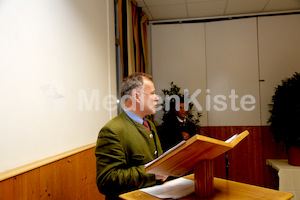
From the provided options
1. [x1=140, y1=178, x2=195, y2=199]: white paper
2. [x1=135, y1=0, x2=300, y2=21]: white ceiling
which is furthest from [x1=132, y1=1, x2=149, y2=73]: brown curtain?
[x1=140, y1=178, x2=195, y2=199]: white paper

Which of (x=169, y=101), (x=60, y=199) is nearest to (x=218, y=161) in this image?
(x=169, y=101)

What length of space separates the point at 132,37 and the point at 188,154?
2858mm

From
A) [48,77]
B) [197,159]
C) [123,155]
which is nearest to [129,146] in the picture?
[123,155]

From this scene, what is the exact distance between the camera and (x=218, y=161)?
440 centimetres

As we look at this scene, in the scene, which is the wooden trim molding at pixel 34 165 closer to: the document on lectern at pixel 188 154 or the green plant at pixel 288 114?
the document on lectern at pixel 188 154

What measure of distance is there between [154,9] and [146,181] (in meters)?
3.45

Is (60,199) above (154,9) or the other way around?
the other way around

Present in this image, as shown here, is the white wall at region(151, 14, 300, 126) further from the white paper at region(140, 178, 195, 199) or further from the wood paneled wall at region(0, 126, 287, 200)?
the white paper at region(140, 178, 195, 199)

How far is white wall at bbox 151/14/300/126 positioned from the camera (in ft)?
13.9

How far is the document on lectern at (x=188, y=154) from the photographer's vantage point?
91 centimetres

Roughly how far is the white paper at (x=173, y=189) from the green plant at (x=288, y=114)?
2.58m

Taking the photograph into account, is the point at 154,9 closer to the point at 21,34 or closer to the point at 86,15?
the point at 86,15

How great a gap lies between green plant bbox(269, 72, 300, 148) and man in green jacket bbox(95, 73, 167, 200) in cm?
243

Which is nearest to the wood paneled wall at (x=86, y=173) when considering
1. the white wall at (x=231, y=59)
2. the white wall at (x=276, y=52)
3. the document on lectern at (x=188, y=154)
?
the white wall at (x=231, y=59)
